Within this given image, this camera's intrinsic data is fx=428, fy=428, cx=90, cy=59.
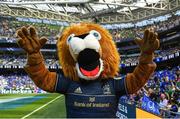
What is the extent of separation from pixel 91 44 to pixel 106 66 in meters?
0.40

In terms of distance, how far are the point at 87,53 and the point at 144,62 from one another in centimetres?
66

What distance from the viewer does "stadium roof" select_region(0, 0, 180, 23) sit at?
45.1 meters

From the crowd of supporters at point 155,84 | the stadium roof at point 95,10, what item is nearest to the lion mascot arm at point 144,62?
the crowd of supporters at point 155,84

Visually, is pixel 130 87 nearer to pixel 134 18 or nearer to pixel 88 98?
pixel 88 98

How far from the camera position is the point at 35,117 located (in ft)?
62.3

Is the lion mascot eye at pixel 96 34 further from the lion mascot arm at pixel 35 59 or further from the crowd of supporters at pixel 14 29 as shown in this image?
the crowd of supporters at pixel 14 29

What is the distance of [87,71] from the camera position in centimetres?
489

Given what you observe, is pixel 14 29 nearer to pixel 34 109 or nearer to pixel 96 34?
pixel 34 109

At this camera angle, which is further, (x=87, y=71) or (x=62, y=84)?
(x=62, y=84)

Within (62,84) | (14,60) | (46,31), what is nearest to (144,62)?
(62,84)

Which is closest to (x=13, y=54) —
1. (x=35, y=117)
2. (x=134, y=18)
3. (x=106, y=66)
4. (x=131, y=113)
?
(x=134, y=18)

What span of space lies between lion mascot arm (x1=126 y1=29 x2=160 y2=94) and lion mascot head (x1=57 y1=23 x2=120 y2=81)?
0.93 feet

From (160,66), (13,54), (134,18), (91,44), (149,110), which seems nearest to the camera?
(91,44)

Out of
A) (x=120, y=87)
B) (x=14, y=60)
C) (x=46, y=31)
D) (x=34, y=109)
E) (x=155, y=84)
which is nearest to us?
(x=120, y=87)
